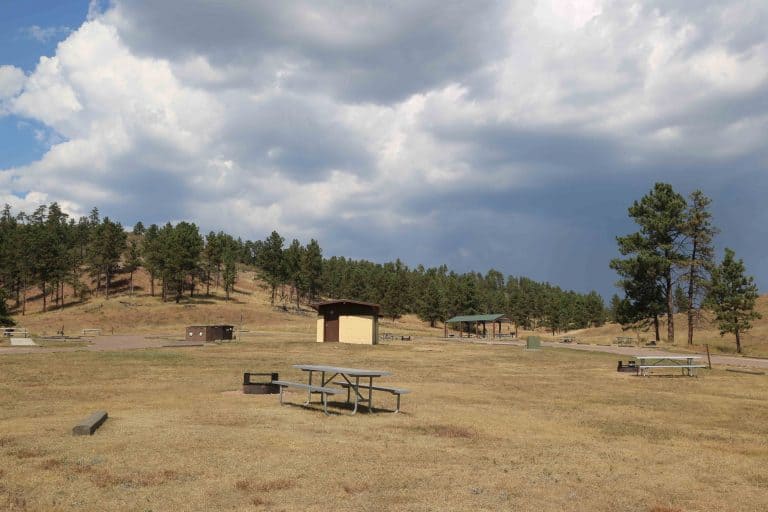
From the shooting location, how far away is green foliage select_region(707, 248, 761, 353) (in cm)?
4475

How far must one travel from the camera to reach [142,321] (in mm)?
77812

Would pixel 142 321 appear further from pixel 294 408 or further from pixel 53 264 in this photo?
pixel 294 408

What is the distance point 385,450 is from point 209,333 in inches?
1636

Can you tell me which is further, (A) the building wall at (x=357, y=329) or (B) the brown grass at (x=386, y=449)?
(A) the building wall at (x=357, y=329)

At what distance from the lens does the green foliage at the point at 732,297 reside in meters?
44.8

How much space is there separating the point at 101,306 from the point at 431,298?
57.0m

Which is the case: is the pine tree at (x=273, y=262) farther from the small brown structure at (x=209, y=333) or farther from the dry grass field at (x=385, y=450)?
the dry grass field at (x=385, y=450)

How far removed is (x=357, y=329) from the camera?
48375 millimetres

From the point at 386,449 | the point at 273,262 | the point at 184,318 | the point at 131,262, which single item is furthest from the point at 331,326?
the point at 131,262

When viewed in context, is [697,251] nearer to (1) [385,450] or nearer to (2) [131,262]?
(1) [385,450]

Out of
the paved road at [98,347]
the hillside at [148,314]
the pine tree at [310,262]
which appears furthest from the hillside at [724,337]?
the pine tree at [310,262]

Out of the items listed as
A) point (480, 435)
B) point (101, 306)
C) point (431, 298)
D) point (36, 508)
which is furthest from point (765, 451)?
point (431, 298)

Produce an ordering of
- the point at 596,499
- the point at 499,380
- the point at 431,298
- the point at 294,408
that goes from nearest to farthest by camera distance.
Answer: the point at 596,499
the point at 294,408
the point at 499,380
the point at 431,298

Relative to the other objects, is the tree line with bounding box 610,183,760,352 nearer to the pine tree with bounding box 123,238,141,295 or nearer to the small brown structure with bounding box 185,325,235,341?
the small brown structure with bounding box 185,325,235,341
